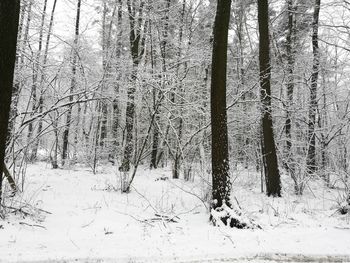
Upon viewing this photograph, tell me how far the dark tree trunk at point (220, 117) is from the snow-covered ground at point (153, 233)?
0.77m

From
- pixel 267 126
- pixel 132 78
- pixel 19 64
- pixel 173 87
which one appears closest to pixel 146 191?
pixel 173 87

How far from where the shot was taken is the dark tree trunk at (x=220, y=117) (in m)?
6.62

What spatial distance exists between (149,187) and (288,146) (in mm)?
6364

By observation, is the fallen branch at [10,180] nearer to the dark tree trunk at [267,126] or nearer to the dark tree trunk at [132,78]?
the dark tree trunk at [132,78]

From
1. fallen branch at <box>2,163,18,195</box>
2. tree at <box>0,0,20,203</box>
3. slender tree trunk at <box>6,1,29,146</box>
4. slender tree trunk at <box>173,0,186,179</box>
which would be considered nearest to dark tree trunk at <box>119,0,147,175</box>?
slender tree trunk at <box>173,0,186,179</box>

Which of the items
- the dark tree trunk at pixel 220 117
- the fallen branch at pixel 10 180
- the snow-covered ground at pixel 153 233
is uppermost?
the dark tree trunk at pixel 220 117

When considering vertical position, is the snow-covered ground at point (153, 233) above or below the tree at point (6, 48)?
below

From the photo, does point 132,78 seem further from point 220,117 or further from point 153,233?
point 153,233

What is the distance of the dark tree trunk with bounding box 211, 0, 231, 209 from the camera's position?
21.7 feet

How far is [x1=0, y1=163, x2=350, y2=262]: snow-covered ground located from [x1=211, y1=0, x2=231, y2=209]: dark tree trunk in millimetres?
772

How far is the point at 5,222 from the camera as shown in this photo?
5742mm

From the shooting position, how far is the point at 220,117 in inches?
265

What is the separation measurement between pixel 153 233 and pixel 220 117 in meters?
2.72

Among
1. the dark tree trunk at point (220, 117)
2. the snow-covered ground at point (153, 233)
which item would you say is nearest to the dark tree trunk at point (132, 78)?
the snow-covered ground at point (153, 233)
